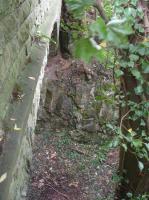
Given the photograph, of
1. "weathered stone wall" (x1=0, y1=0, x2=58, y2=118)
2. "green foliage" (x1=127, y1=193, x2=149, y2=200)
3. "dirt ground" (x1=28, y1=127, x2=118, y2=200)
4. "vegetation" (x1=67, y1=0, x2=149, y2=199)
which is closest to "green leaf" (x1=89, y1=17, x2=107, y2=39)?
"vegetation" (x1=67, y1=0, x2=149, y2=199)

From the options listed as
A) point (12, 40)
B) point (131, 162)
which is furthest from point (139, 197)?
point (12, 40)

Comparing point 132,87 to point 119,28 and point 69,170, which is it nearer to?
point 119,28

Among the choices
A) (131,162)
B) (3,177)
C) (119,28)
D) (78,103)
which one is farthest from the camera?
(78,103)

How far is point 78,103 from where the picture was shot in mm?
8977

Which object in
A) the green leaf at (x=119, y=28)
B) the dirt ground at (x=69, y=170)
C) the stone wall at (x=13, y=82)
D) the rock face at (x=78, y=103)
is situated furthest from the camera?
the rock face at (x=78, y=103)

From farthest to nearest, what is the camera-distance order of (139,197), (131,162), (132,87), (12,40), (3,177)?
(131,162) → (139,197) → (132,87) → (12,40) → (3,177)

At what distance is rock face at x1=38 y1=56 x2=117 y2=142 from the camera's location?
885cm

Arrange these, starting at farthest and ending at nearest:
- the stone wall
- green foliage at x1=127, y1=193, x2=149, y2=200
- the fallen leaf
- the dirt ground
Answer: the dirt ground < green foliage at x1=127, y1=193, x2=149, y2=200 < the stone wall < the fallen leaf

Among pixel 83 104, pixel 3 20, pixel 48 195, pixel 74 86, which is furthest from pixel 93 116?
pixel 3 20

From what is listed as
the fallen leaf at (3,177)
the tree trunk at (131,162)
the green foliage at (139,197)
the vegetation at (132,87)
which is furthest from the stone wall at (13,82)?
the green foliage at (139,197)

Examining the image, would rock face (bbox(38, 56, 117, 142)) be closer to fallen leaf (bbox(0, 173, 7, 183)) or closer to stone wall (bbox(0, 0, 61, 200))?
stone wall (bbox(0, 0, 61, 200))

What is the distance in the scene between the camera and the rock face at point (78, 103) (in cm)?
885

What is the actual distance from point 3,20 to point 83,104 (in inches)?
265

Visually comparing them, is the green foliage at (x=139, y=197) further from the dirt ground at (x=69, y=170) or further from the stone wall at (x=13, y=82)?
the dirt ground at (x=69, y=170)
